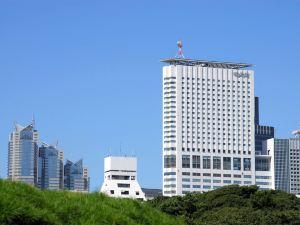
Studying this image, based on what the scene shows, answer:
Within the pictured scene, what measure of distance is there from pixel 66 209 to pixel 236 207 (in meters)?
50.3

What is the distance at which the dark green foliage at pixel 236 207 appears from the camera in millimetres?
57188

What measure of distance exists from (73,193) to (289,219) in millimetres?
40315

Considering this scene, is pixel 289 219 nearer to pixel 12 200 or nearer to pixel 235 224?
pixel 235 224

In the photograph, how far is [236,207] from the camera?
6775 cm

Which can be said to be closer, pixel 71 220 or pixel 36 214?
pixel 36 214

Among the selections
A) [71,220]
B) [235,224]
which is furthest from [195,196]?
[71,220]

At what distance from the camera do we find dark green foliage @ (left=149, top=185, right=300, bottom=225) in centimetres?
5719

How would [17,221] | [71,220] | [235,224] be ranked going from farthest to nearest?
[235,224] → [71,220] → [17,221]

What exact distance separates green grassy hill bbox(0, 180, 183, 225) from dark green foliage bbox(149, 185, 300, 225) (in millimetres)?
29584

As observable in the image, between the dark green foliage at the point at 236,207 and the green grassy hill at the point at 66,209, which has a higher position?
the green grassy hill at the point at 66,209

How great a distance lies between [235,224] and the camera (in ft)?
179

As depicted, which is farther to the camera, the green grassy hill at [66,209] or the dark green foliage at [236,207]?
the dark green foliage at [236,207]

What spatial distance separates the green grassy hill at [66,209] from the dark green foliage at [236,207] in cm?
2958

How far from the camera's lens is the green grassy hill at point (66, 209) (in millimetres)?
16375
